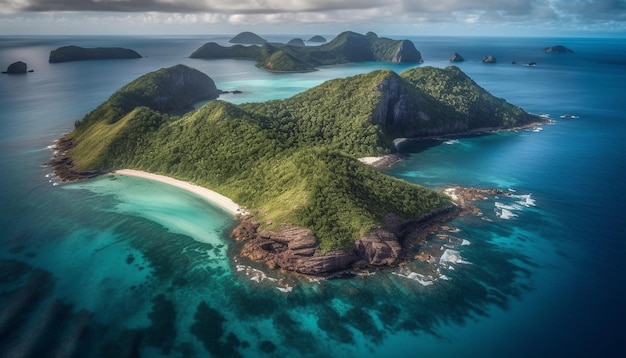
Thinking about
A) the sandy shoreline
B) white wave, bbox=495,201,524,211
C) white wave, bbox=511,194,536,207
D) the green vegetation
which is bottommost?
the sandy shoreline

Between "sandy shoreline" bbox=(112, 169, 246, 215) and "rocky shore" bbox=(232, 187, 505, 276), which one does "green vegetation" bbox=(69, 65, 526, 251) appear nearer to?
"sandy shoreline" bbox=(112, 169, 246, 215)

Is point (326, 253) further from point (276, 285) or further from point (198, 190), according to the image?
point (198, 190)

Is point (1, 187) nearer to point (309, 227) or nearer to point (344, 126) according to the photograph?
point (309, 227)

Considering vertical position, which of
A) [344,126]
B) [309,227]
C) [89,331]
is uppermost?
[344,126]

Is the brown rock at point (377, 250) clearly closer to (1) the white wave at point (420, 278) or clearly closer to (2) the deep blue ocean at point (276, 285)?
(2) the deep blue ocean at point (276, 285)

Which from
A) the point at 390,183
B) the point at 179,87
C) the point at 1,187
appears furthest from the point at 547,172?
the point at 179,87

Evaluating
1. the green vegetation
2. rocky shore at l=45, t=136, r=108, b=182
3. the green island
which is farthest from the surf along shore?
rocky shore at l=45, t=136, r=108, b=182
